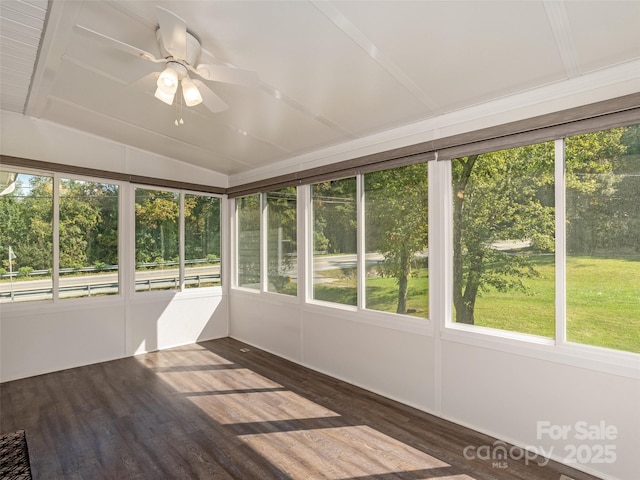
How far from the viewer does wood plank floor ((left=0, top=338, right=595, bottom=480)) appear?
2285 millimetres

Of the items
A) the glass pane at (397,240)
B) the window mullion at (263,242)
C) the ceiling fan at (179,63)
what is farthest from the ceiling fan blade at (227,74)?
the window mullion at (263,242)

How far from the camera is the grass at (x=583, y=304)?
2166 mm

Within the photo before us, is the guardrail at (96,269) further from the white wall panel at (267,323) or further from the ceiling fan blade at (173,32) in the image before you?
the ceiling fan blade at (173,32)

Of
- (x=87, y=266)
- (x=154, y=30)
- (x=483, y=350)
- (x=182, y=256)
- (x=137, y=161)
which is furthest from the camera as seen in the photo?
(x=182, y=256)

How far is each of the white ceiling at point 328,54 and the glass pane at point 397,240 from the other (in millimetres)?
512

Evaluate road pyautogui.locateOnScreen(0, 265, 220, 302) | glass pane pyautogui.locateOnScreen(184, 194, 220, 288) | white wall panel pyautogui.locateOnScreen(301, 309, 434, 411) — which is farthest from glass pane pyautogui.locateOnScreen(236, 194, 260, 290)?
white wall panel pyautogui.locateOnScreen(301, 309, 434, 411)

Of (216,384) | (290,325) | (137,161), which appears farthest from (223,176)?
(216,384)

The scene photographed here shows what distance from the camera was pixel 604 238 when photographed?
7.38 ft

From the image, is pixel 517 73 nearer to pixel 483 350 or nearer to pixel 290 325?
pixel 483 350

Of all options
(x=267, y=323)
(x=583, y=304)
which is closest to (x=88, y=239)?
(x=267, y=323)

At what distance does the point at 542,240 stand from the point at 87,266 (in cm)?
486

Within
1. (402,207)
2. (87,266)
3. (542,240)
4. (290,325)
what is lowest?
(290,325)

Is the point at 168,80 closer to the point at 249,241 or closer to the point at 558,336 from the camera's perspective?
the point at 558,336

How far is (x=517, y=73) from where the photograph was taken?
2234 millimetres
